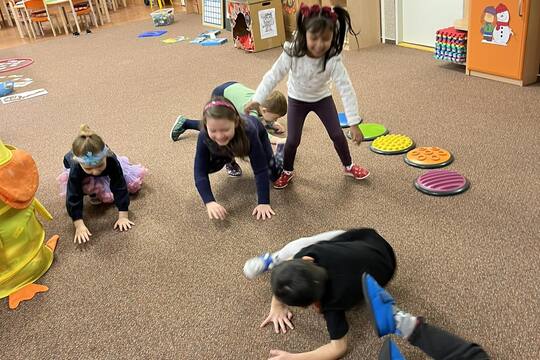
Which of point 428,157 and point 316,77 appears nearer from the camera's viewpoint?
point 316,77

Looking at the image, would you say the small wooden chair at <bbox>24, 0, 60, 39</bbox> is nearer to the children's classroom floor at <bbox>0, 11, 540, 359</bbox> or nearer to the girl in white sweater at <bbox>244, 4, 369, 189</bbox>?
the children's classroom floor at <bbox>0, 11, 540, 359</bbox>

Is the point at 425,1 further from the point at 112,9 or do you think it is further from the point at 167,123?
the point at 112,9

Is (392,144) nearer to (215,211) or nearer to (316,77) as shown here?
(316,77)

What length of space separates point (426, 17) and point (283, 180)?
91.4 inches

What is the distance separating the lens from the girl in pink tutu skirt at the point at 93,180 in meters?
1.76

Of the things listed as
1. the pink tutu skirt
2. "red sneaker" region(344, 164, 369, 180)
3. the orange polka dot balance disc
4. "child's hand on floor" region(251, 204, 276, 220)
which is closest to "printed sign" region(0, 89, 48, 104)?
the pink tutu skirt

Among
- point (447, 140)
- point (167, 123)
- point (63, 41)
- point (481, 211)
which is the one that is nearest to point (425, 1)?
point (447, 140)

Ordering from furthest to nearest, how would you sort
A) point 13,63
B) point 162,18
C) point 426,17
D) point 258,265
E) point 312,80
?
point 162,18
point 13,63
point 426,17
point 312,80
point 258,265

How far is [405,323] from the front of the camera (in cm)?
112

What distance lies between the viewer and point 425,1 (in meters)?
3.56

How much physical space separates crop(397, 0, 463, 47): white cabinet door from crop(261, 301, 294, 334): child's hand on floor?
2.81 m

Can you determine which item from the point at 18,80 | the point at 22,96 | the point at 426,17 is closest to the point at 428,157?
the point at 426,17

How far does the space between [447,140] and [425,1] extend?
1.83 metres

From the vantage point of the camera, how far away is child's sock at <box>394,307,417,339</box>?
112 cm
